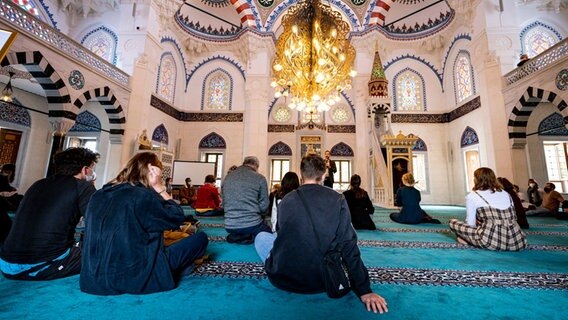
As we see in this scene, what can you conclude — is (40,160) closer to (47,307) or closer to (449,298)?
(47,307)

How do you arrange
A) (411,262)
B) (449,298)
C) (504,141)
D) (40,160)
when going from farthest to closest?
(40,160)
(504,141)
(411,262)
(449,298)

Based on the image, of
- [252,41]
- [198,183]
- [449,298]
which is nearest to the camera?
[449,298]

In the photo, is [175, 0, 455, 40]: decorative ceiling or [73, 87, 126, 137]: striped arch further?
[175, 0, 455, 40]: decorative ceiling

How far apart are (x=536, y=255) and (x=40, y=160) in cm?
1101

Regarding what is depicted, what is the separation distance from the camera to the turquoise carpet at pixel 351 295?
3.33 feet

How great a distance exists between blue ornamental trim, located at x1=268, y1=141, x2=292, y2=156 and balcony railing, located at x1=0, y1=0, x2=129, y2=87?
5.76 m

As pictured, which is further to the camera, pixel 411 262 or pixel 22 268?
pixel 411 262

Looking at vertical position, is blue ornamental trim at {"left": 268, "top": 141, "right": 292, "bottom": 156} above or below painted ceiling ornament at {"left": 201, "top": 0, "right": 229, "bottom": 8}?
below

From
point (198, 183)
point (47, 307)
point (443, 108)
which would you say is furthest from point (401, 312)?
point (443, 108)

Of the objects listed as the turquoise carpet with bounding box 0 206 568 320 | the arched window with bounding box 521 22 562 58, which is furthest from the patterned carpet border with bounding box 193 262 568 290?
the arched window with bounding box 521 22 562 58

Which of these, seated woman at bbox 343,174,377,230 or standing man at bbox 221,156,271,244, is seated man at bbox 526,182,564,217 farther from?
standing man at bbox 221,156,271,244

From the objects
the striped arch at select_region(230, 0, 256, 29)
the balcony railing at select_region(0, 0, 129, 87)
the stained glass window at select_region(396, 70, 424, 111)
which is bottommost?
the balcony railing at select_region(0, 0, 129, 87)

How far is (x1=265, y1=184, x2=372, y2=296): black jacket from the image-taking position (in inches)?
39.5

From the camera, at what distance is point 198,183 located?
28.2ft
